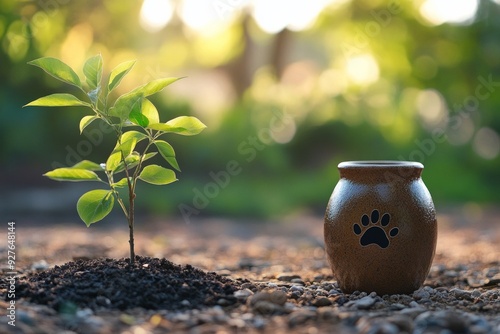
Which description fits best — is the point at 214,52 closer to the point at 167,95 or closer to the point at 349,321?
the point at 167,95

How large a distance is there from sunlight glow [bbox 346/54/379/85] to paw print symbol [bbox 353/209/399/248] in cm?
1083

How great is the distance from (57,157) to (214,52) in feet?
24.9

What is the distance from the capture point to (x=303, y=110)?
491 inches

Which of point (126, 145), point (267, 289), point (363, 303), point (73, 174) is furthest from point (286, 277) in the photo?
point (73, 174)

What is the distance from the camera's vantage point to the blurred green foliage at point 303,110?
36.4ft

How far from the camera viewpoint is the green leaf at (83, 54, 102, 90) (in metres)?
3.49

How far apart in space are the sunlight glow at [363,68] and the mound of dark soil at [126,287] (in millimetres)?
11078

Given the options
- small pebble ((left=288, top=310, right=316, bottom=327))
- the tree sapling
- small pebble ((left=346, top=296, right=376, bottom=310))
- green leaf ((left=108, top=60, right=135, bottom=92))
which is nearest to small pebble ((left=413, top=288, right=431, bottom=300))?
small pebble ((left=346, top=296, right=376, bottom=310))

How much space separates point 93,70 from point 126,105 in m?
0.29

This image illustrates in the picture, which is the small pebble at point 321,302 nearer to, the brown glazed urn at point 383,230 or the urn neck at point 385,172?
the brown glazed urn at point 383,230

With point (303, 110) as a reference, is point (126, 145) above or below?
below

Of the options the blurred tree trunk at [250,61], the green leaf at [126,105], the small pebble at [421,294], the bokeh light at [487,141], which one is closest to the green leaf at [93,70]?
the green leaf at [126,105]

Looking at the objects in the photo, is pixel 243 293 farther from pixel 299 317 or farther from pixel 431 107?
pixel 431 107

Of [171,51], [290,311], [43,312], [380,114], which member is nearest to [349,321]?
[290,311]
